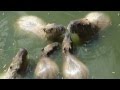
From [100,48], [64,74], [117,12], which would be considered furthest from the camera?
[117,12]

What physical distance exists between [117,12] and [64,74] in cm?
296

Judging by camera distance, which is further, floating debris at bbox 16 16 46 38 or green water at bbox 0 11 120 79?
floating debris at bbox 16 16 46 38

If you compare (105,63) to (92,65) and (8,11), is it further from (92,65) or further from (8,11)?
(8,11)

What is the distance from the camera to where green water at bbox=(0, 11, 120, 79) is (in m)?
8.71

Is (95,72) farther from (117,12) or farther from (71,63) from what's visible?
(117,12)

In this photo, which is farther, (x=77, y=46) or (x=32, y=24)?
(x=32, y=24)

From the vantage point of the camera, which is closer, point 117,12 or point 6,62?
point 6,62

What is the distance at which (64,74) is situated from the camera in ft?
27.8

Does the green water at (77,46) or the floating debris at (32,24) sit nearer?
the green water at (77,46)

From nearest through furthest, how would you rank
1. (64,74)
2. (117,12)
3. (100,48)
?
(64,74), (100,48), (117,12)

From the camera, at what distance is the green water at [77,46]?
8711 mm

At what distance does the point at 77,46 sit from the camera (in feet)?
30.3

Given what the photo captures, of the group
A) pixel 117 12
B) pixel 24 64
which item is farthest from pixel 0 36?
pixel 117 12

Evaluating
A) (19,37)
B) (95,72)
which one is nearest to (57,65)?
(95,72)
